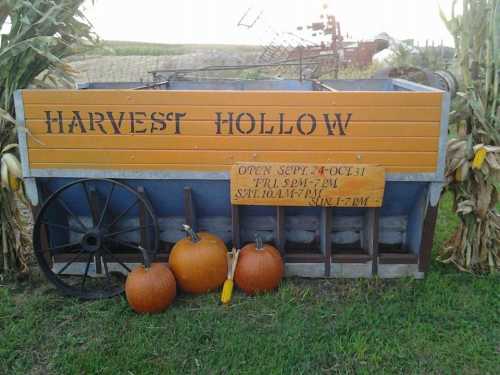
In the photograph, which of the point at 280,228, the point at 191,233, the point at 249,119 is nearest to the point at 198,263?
the point at 191,233

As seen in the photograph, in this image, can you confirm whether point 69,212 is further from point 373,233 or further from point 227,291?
point 373,233

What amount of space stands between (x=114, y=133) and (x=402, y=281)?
2.50 metres

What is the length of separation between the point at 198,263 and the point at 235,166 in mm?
768

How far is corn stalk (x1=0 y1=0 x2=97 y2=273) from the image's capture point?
3.91m

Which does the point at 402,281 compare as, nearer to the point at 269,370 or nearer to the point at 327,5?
the point at 269,370

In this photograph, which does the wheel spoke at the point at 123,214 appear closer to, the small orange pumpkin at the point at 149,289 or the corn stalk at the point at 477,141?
the small orange pumpkin at the point at 149,289

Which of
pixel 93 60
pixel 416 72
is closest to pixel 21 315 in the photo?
pixel 416 72

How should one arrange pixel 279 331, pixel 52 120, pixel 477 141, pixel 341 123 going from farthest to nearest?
pixel 477 141 → pixel 52 120 → pixel 341 123 → pixel 279 331

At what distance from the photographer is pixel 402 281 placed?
3.99 metres

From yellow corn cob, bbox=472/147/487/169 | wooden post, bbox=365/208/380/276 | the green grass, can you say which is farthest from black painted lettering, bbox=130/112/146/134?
yellow corn cob, bbox=472/147/487/169

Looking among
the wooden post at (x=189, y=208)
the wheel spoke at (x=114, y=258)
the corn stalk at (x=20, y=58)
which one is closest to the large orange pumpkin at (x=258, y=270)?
the wooden post at (x=189, y=208)

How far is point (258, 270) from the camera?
12.3 ft

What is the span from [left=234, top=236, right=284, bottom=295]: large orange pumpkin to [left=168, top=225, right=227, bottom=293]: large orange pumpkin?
0.48 ft

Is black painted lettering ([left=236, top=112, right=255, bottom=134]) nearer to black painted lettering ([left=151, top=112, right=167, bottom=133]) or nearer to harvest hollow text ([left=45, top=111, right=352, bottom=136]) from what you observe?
harvest hollow text ([left=45, top=111, right=352, bottom=136])
